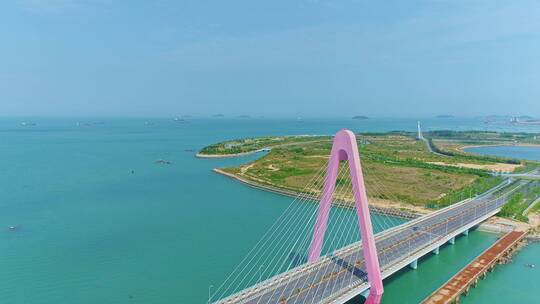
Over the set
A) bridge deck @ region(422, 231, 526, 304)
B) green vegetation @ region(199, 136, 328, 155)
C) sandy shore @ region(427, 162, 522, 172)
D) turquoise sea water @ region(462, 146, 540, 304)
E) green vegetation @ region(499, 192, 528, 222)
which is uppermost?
green vegetation @ region(199, 136, 328, 155)

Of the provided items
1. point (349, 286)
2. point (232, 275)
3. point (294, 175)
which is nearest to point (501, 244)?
point (349, 286)

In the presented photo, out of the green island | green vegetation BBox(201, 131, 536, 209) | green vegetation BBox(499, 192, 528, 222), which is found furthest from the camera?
green vegetation BBox(201, 131, 536, 209)

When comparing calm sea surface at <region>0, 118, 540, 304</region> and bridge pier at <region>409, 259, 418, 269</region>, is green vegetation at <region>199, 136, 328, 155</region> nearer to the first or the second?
calm sea surface at <region>0, 118, 540, 304</region>

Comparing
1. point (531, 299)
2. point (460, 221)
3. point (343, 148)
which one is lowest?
point (531, 299)

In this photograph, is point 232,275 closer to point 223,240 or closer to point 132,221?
point 223,240

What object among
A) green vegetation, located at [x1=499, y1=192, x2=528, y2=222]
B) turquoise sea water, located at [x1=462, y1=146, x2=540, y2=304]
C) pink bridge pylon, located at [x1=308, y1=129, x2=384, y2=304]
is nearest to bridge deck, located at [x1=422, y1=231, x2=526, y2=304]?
turquoise sea water, located at [x1=462, y1=146, x2=540, y2=304]

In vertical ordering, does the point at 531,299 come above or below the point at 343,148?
below

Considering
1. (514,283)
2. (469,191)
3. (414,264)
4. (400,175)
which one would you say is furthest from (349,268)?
(400,175)
